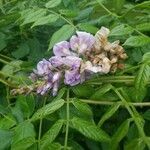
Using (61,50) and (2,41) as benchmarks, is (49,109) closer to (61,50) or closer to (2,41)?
(61,50)

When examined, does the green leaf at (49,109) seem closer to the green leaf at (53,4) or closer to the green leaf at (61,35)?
the green leaf at (61,35)

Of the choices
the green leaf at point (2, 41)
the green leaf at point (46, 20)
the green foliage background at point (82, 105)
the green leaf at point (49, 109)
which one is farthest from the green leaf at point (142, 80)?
the green leaf at point (2, 41)

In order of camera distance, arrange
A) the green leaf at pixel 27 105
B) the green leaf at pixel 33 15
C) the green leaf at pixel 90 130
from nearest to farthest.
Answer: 1. the green leaf at pixel 90 130
2. the green leaf at pixel 27 105
3. the green leaf at pixel 33 15

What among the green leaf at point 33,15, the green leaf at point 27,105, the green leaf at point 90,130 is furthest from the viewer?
the green leaf at point 33,15

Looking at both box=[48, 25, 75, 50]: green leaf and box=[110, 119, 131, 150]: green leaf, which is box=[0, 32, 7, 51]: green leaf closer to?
box=[48, 25, 75, 50]: green leaf


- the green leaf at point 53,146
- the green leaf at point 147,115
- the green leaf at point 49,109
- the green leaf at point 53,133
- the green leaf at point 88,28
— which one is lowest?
the green leaf at point 147,115

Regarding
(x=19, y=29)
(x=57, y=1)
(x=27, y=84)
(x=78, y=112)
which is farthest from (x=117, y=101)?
(x=19, y=29)

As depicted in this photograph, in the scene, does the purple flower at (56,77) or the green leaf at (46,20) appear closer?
the purple flower at (56,77)

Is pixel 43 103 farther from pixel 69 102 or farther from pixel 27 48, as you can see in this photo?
pixel 27 48
